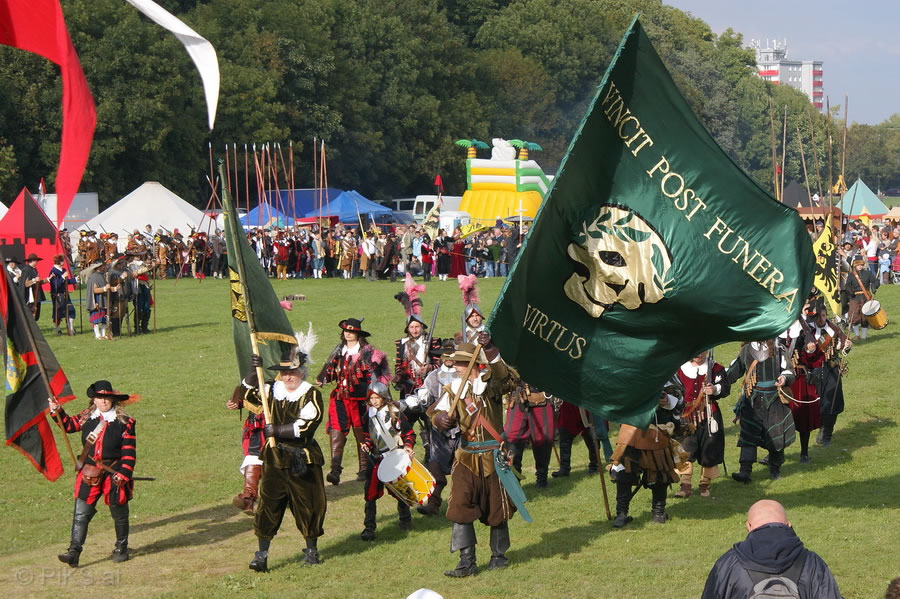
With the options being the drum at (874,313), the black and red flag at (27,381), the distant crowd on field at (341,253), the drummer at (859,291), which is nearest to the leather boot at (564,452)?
the black and red flag at (27,381)

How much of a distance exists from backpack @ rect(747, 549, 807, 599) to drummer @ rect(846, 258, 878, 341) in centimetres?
1674

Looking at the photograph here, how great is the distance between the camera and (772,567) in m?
5.69

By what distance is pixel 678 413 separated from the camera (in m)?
11.8

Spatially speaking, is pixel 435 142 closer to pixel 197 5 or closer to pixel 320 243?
pixel 197 5

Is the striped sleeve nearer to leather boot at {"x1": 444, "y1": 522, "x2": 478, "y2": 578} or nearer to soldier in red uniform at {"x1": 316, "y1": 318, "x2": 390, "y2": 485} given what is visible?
soldier in red uniform at {"x1": 316, "y1": 318, "x2": 390, "y2": 485}

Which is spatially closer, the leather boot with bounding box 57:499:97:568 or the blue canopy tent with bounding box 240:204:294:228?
the leather boot with bounding box 57:499:97:568

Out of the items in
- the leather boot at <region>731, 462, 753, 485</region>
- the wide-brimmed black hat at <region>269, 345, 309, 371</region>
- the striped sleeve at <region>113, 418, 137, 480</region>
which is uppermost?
the wide-brimmed black hat at <region>269, 345, 309, 371</region>

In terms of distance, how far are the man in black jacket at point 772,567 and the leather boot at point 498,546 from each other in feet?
14.7

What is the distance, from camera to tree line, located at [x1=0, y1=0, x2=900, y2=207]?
5250 centimetres

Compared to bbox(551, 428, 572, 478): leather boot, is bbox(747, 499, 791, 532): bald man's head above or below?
above

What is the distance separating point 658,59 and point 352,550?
4.93m

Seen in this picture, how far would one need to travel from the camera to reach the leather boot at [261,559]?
1022 cm

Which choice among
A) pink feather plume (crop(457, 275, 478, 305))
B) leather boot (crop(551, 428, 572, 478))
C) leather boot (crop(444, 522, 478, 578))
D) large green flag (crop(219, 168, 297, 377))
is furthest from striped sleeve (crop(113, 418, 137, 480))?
pink feather plume (crop(457, 275, 478, 305))

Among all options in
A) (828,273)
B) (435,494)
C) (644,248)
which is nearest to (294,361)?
(435,494)
